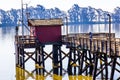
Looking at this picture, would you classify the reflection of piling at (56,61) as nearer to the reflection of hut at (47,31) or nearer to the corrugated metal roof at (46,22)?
the reflection of hut at (47,31)

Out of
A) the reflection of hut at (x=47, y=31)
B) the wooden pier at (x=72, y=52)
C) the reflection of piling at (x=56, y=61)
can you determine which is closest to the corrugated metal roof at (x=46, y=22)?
the reflection of hut at (x=47, y=31)

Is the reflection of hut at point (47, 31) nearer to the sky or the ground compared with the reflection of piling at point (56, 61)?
nearer to the sky

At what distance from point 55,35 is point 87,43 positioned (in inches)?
413

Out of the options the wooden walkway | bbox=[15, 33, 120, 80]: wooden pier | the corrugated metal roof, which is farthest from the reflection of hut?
the wooden walkway

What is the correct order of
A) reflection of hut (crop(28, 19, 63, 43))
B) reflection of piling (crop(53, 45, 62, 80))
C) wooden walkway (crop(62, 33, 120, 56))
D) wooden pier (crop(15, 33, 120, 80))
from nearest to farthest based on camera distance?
wooden walkway (crop(62, 33, 120, 56)) → wooden pier (crop(15, 33, 120, 80)) → reflection of hut (crop(28, 19, 63, 43)) → reflection of piling (crop(53, 45, 62, 80))

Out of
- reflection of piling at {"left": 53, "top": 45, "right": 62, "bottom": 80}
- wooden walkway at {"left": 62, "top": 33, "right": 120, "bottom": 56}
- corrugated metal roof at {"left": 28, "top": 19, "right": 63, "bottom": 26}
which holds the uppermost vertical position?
corrugated metal roof at {"left": 28, "top": 19, "right": 63, "bottom": 26}

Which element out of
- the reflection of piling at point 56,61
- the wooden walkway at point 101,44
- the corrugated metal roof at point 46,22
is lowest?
the reflection of piling at point 56,61

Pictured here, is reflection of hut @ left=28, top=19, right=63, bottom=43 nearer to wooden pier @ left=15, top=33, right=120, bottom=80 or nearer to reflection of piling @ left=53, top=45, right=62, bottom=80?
wooden pier @ left=15, top=33, right=120, bottom=80

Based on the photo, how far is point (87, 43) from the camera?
Result: 134ft

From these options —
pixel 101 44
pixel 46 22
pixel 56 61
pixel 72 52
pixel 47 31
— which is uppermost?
pixel 46 22

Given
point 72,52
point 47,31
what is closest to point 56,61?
point 72,52

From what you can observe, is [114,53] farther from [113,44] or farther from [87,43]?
[87,43]

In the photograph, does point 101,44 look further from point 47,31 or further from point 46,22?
point 46,22

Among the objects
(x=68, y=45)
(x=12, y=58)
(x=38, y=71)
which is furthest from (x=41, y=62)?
(x=12, y=58)
